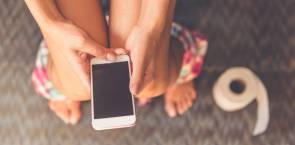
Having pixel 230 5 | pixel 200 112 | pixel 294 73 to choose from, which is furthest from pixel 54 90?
pixel 294 73

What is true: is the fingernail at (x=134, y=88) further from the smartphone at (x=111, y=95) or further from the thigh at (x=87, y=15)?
the thigh at (x=87, y=15)

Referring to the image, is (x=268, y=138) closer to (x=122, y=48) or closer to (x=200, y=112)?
(x=200, y=112)

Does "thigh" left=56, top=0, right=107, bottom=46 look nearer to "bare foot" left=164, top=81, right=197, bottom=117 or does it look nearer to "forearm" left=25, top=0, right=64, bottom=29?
"forearm" left=25, top=0, right=64, bottom=29

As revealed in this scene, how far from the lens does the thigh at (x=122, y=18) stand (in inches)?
31.1

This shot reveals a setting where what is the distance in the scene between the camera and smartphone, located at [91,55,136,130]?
2.39 ft

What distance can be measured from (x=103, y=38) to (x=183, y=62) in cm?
24

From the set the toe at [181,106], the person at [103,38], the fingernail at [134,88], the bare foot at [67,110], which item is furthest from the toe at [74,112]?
the fingernail at [134,88]

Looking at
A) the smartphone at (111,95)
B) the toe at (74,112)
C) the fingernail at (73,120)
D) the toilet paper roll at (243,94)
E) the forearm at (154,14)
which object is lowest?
the fingernail at (73,120)

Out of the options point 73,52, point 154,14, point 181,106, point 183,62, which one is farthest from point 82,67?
point 181,106

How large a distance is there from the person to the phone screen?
0.02 metres

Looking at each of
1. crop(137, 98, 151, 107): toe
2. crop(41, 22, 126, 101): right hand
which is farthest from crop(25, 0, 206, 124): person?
crop(137, 98, 151, 107): toe

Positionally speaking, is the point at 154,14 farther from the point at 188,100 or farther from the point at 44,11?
the point at 188,100

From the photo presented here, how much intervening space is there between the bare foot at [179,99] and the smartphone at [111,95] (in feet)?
1.15

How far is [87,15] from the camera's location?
795mm
